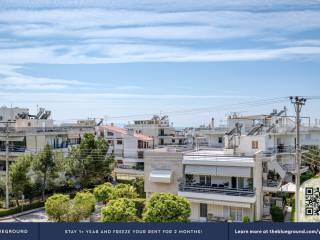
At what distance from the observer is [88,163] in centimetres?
3759

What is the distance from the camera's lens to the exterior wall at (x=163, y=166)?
29156 millimetres

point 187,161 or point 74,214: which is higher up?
point 187,161

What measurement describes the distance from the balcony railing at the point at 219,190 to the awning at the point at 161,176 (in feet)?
3.60

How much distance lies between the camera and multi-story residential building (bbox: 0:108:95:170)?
42219 millimetres

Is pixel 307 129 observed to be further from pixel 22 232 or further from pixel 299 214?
pixel 22 232

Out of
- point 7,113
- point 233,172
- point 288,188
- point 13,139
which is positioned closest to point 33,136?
point 13,139

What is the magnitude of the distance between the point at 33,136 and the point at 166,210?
2509 cm

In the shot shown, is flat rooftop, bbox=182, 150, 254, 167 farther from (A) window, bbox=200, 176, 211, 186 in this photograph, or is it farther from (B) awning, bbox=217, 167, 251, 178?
(A) window, bbox=200, 176, 211, 186

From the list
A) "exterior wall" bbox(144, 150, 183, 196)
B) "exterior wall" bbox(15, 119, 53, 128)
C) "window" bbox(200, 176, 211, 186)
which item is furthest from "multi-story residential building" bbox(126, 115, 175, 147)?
"window" bbox(200, 176, 211, 186)

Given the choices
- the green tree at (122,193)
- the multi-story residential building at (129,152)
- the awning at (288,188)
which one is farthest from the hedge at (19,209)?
the awning at (288,188)

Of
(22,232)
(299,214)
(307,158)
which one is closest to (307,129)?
(307,158)

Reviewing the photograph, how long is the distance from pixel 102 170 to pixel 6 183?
9379mm

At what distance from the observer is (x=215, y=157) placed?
28.3m

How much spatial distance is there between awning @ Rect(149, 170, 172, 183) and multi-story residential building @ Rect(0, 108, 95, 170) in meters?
15.3
